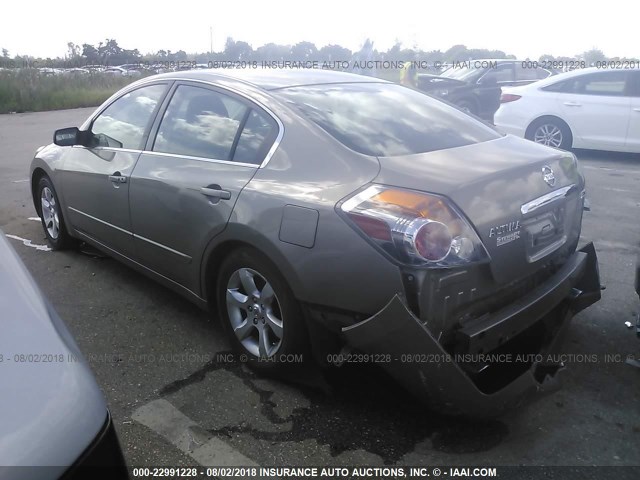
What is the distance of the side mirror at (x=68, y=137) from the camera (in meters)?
4.13

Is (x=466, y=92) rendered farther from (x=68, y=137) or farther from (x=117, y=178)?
(x=117, y=178)

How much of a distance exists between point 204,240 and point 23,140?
11664 mm

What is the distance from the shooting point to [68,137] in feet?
13.6

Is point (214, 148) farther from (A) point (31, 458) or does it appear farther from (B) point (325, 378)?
(A) point (31, 458)

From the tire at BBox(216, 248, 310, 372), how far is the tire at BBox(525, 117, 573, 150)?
7641 mm

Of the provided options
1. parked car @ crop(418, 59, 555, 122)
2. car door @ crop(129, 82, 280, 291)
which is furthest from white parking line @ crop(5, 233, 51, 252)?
parked car @ crop(418, 59, 555, 122)

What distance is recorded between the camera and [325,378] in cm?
279

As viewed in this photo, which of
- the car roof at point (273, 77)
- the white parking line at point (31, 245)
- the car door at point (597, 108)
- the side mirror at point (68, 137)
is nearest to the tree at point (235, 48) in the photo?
the car door at point (597, 108)

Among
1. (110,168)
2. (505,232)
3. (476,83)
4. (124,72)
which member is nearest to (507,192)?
(505,232)

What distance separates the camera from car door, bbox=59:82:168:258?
3.65m

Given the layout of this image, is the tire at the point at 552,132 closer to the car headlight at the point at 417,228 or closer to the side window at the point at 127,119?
the side window at the point at 127,119

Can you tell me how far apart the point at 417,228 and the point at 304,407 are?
3.57ft

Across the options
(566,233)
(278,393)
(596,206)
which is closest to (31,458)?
(278,393)

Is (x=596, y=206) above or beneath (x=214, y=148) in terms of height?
beneath
